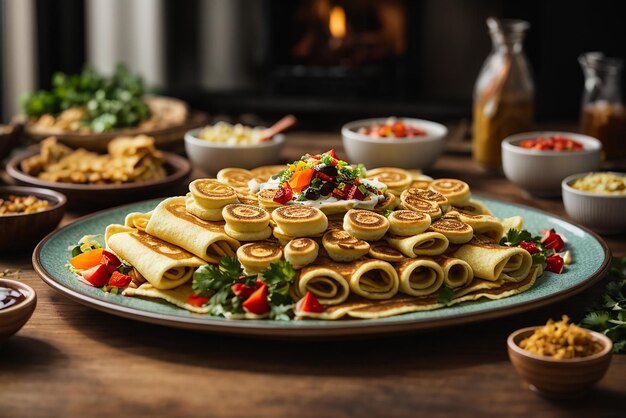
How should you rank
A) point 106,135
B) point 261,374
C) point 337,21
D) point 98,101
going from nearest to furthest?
point 261,374 → point 106,135 → point 98,101 → point 337,21

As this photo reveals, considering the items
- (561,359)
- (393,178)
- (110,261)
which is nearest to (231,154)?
(393,178)

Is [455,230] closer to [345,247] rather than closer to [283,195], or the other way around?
[345,247]

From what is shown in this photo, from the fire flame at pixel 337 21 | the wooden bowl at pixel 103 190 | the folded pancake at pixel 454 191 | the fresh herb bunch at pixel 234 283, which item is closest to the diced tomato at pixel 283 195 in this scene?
the fresh herb bunch at pixel 234 283

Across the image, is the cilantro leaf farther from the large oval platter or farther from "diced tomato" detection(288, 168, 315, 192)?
"diced tomato" detection(288, 168, 315, 192)

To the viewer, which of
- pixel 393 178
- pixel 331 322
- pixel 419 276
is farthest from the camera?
pixel 393 178

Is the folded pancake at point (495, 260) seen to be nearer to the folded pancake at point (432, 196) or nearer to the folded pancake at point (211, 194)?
the folded pancake at point (432, 196)

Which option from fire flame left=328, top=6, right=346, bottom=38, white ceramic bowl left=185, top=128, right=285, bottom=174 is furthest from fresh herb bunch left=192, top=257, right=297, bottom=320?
fire flame left=328, top=6, right=346, bottom=38
